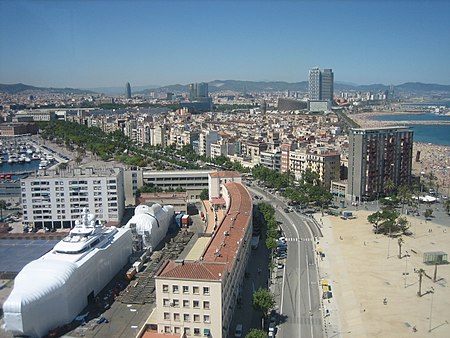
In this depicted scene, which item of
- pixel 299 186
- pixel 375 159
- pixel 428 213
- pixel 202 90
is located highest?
pixel 202 90

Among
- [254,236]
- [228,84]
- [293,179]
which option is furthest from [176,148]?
[228,84]

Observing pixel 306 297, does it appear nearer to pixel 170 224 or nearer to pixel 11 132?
pixel 170 224

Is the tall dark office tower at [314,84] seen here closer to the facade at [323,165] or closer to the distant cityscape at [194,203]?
the distant cityscape at [194,203]

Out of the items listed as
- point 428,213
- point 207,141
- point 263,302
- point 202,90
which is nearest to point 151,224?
point 263,302

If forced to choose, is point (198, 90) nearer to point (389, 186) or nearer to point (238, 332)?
point (389, 186)

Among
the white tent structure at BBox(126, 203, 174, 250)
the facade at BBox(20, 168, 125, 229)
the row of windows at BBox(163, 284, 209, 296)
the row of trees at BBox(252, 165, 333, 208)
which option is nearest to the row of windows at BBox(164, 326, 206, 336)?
the row of windows at BBox(163, 284, 209, 296)

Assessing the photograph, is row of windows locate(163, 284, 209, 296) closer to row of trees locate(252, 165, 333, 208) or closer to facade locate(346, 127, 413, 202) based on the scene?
row of trees locate(252, 165, 333, 208)

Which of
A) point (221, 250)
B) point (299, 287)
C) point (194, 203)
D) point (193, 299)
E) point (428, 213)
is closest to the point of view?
point (193, 299)
